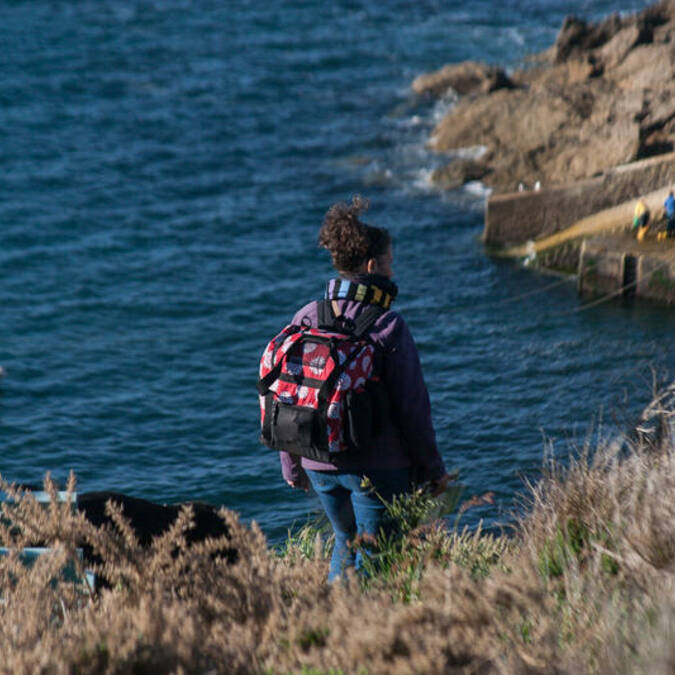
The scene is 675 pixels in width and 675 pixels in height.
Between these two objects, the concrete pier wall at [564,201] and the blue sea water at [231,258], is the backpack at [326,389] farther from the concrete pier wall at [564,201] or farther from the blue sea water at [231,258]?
the concrete pier wall at [564,201]

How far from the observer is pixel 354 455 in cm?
487

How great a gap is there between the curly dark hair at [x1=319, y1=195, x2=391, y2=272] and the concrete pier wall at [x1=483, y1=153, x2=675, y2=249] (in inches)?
487

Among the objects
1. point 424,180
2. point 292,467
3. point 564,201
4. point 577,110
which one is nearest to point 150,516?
point 292,467

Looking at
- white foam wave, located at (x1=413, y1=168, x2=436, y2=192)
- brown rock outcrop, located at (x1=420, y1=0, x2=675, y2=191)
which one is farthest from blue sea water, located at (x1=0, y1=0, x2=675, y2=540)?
brown rock outcrop, located at (x1=420, y1=0, x2=675, y2=191)

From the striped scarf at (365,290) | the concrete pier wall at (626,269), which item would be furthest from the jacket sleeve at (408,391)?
the concrete pier wall at (626,269)

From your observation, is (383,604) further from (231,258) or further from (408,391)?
(231,258)

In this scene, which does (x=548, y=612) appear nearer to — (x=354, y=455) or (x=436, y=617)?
(x=436, y=617)

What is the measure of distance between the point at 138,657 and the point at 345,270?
76.9 inches

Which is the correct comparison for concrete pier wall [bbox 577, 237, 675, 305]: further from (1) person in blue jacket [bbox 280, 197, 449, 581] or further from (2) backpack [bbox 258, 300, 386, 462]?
(2) backpack [bbox 258, 300, 386, 462]

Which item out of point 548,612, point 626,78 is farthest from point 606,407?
point 626,78

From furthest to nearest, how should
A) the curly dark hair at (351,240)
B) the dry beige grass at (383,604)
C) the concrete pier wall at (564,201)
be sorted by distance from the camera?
the concrete pier wall at (564,201), the curly dark hair at (351,240), the dry beige grass at (383,604)

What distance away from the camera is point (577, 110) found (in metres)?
20.4

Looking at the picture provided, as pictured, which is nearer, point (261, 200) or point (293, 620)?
point (293, 620)

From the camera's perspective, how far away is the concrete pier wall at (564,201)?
55.0 ft
